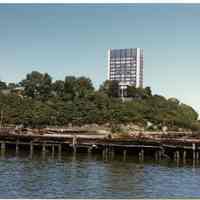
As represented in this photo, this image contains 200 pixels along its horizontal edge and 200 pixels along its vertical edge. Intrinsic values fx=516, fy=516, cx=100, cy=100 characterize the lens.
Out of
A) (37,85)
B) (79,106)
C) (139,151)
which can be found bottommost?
(139,151)

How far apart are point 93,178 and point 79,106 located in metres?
52.9

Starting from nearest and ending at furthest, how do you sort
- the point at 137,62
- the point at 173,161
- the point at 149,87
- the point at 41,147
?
the point at 173,161 < the point at 41,147 < the point at 149,87 < the point at 137,62

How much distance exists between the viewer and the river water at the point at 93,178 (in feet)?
88.2

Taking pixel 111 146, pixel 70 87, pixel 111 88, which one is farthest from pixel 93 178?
pixel 111 88

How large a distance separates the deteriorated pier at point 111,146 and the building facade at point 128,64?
14017cm

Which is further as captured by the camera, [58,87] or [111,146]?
[58,87]

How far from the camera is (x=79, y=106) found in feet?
279

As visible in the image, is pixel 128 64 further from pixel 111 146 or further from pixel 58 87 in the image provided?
pixel 111 146

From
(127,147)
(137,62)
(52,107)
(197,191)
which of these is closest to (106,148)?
(127,147)

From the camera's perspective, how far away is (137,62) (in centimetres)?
19038

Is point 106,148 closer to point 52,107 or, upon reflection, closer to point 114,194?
point 114,194

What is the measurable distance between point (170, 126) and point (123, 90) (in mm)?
26847

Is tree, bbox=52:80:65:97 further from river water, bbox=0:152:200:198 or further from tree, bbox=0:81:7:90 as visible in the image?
river water, bbox=0:152:200:198

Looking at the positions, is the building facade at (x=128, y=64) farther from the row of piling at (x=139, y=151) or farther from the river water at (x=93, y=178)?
the river water at (x=93, y=178)
